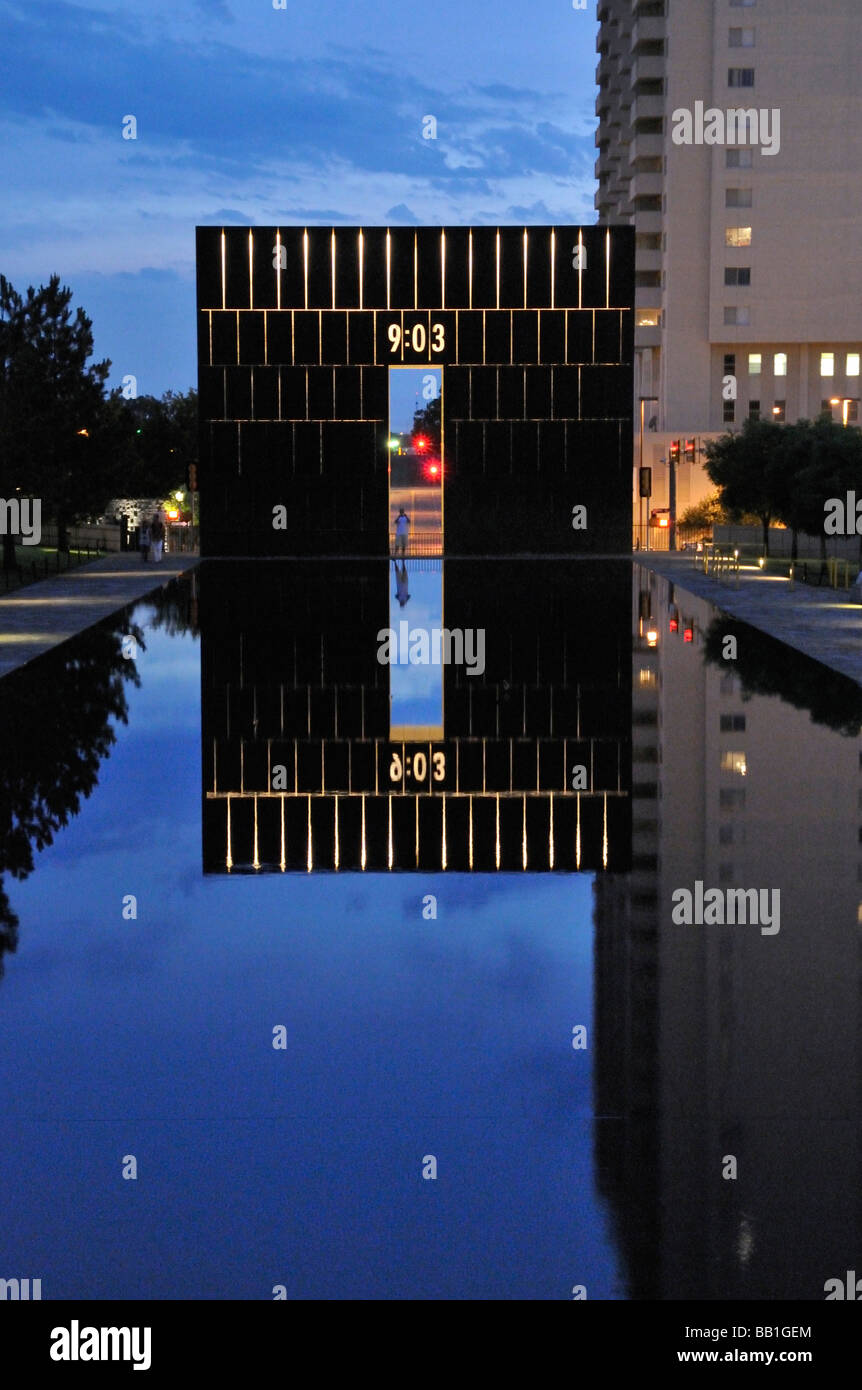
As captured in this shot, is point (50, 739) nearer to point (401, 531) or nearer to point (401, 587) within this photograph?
point (401, 587)

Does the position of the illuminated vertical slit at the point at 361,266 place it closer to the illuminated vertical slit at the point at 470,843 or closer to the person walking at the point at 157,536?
the person walking at the point at 157,536

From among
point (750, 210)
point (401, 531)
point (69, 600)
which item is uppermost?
point (750, 210)

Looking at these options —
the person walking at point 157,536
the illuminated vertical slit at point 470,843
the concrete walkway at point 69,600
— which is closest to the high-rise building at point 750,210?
the person walking at point 157,536

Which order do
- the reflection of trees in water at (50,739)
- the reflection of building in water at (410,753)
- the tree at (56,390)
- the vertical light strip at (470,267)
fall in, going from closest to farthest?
the reflection of building in water at (410,753)
the reflection of trees in water at (50,739)
the tree at (56,390)
the vertical light strip at (470,267)

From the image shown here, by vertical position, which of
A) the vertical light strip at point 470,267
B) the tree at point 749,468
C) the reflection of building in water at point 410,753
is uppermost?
the vertical light strip at point 470,267

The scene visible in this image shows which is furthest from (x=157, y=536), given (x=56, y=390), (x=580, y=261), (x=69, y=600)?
(x=69, y=600)

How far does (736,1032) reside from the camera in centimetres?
861

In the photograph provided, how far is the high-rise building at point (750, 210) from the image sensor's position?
8594 cm

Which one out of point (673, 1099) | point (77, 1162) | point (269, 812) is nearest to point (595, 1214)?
point (673, 1099)

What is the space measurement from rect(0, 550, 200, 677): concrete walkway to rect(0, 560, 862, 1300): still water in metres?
8.84

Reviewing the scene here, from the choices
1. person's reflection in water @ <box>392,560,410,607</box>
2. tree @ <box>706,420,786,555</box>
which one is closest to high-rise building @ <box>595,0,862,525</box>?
tree @ <box>706,420,786,555</box>

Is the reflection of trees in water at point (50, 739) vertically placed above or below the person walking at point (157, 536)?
below

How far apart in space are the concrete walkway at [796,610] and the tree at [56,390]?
17040 mm

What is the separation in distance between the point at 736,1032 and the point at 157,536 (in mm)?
51879
